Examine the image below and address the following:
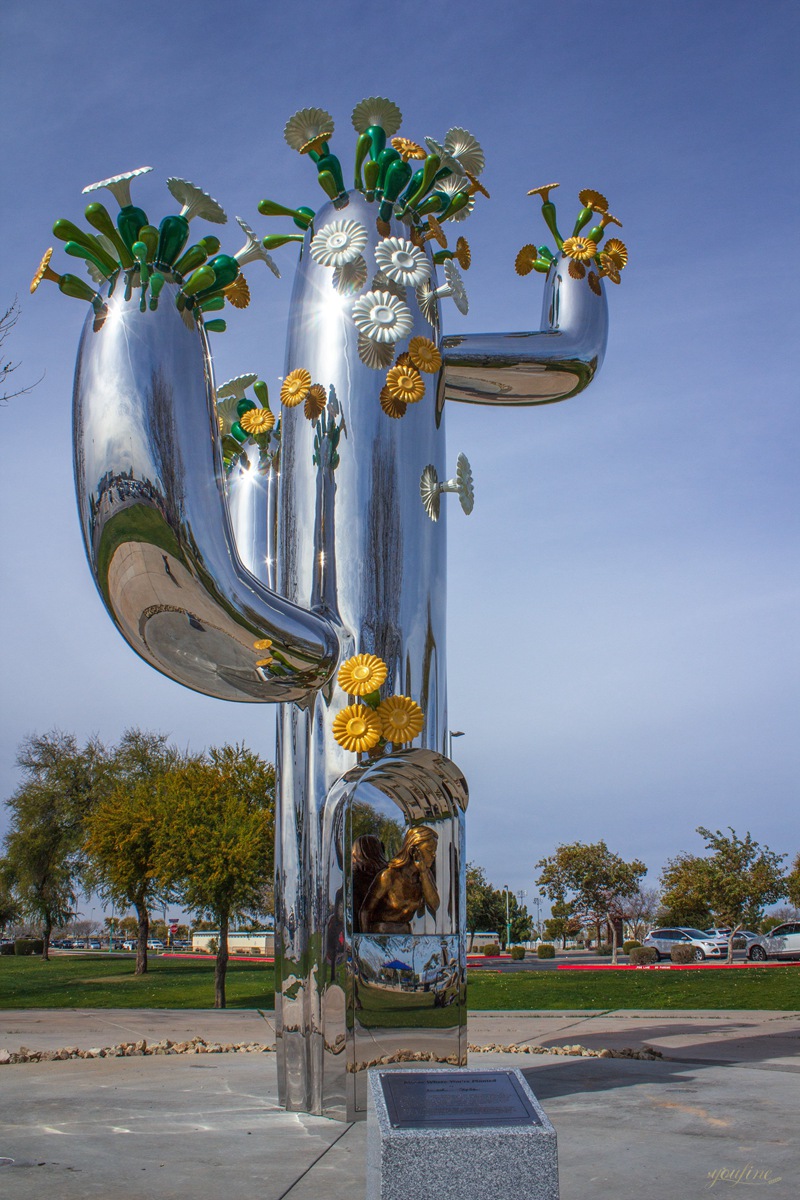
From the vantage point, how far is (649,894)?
79188 millimetres

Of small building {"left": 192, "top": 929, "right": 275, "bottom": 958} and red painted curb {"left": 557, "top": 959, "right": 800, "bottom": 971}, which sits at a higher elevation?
red painted curb {"left": 557, "top": 959, "right": 800, "bottom": 971}

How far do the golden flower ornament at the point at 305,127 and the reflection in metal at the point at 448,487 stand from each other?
2517 mm

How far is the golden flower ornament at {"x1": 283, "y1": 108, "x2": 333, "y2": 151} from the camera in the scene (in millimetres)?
7734

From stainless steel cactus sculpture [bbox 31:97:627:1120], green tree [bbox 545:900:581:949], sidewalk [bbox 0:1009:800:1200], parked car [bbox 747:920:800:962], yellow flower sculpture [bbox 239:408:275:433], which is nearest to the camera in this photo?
sidewalk [bbox 0:1009:800:1200]

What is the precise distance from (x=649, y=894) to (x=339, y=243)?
77892mm

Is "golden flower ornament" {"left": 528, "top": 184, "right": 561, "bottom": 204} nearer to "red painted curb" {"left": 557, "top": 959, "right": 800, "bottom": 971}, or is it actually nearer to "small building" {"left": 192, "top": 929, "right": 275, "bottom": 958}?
"red painted curb" {"left": 557, "top": 959, "right": 800, "bottom": 971}

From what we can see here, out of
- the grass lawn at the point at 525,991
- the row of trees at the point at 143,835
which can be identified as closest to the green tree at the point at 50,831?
the row of trees at the point at 143,835

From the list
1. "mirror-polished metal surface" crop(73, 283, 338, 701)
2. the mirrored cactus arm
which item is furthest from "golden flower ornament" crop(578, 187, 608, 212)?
"mirror-polished metal surface" crop(73, 283, 338, 701)

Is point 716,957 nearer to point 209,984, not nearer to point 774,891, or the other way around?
point 774,891

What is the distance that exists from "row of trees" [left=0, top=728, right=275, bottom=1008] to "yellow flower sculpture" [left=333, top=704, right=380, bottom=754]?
31.9ft

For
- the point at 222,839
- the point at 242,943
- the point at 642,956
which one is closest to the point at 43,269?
the point at 222,839

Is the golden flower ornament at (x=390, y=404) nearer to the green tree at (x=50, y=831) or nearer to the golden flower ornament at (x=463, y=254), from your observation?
the golden flower ornament at (x=463, y=254)

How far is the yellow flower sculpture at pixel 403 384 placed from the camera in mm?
7227

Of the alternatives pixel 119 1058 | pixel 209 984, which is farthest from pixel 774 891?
pixel 119 1058
